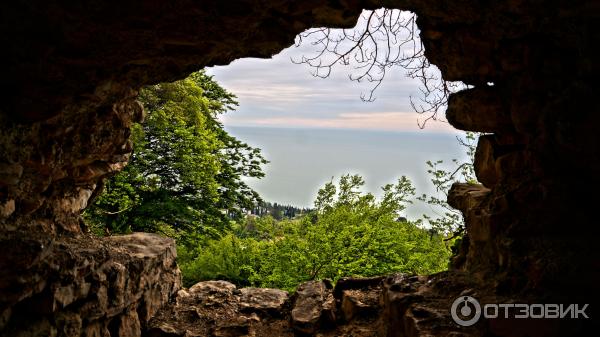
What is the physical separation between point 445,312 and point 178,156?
37.6ft

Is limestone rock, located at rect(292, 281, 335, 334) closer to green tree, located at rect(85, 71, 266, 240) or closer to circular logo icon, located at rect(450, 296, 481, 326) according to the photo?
circular logo icon, located at rect(450, 296, 481, 326)

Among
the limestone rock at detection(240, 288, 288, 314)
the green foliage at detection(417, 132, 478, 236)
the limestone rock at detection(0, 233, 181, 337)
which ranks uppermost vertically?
the green foliage at detection(417, 132, 478, 236)

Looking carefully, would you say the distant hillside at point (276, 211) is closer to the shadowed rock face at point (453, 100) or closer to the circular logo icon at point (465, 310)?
the shadowed rock face at point (453, 100)

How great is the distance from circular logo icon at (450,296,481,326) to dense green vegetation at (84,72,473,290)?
7.08 meters

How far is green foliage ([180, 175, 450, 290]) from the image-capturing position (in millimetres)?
12500

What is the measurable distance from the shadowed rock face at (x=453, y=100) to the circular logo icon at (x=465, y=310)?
1.01 feet

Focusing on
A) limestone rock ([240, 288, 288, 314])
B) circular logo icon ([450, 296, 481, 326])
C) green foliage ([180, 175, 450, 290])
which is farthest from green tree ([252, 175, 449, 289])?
circular logo icon ([450, 296, 481, 326])

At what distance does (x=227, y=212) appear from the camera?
1608 centimetres

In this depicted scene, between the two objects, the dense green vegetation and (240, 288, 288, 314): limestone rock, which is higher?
the dense green vegetation

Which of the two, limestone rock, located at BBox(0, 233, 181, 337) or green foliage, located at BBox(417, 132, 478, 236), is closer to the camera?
limestone rock, located at BBox(0, 233, 181, 337)

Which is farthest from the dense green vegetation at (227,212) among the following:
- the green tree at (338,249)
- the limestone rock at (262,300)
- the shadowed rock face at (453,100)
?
the shadowed rock face at (453,100)

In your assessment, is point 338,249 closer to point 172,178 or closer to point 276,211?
point 172,178

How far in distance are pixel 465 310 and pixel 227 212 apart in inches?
491

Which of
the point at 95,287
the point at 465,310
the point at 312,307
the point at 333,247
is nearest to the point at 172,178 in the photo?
the point at 333,247
